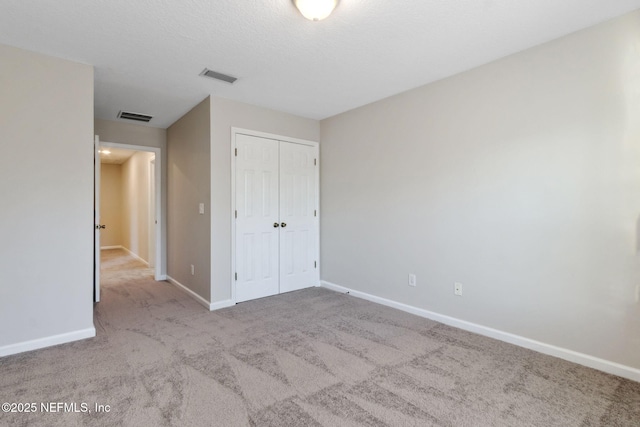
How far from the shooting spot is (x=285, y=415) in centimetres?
174

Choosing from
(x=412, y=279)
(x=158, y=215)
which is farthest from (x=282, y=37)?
(x=158, y=215)

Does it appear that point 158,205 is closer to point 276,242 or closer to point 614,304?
point 276,242

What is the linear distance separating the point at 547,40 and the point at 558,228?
145cm

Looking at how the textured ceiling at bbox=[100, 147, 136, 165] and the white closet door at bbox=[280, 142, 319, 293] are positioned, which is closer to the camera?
the white closet door at bbox=[280, 142, 319, 293]

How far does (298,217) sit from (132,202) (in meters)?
5.35

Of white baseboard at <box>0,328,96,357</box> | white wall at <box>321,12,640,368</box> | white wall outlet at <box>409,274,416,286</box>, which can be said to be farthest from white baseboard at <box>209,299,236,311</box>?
white wall outlet at <box>409,274,416,286</box>

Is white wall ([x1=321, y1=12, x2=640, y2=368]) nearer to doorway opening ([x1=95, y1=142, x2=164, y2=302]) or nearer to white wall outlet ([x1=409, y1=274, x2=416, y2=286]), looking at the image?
white wall outlet ([x1=409, y1=274, x2=416, y2=286])

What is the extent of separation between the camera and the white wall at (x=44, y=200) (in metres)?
2.45

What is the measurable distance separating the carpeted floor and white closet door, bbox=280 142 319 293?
46.3 inches

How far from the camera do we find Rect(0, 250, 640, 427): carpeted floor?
1739 mm

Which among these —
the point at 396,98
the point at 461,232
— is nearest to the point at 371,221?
the point at 461,232

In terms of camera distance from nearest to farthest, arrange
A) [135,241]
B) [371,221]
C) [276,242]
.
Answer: [371,221] < [276,242] < [135,241]

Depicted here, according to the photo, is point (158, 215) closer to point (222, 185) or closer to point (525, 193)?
point (222, 185)

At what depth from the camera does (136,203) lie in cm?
714
